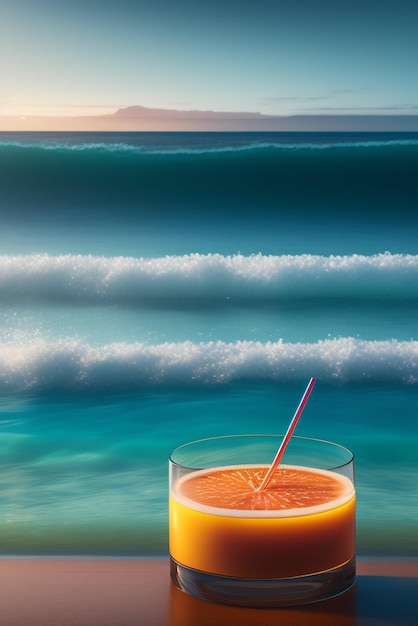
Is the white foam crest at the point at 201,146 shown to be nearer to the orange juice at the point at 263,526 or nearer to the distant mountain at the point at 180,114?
the distant mountain at the point at 180,114

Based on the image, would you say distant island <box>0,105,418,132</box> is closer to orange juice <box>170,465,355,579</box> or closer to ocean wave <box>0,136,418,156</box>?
ocean wave <box>0,136,418,156</box>

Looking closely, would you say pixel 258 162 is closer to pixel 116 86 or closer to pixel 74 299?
pixel 116 86

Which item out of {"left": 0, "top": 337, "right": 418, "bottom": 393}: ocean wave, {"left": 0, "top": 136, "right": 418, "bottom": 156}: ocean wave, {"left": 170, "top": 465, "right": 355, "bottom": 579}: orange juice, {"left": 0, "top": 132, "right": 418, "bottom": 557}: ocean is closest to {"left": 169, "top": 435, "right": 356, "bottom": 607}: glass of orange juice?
{"left": 170, "top": 465, "right": 355, "bottom": 579}: orange juice

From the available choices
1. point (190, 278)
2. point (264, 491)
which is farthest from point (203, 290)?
point (264, 491)

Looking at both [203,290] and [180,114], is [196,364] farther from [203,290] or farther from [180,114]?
[180,114]

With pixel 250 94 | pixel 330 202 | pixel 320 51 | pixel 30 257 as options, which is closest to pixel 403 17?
pixel 320 51

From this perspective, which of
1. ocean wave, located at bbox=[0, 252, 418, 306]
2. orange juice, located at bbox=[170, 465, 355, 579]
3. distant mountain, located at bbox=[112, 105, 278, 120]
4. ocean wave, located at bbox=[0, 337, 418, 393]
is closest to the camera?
orange juice, located at bbox=[170, 465, 355, 579]

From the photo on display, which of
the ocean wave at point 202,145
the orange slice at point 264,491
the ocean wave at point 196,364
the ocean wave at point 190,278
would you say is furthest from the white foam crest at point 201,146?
the orange slice at point 264,491
